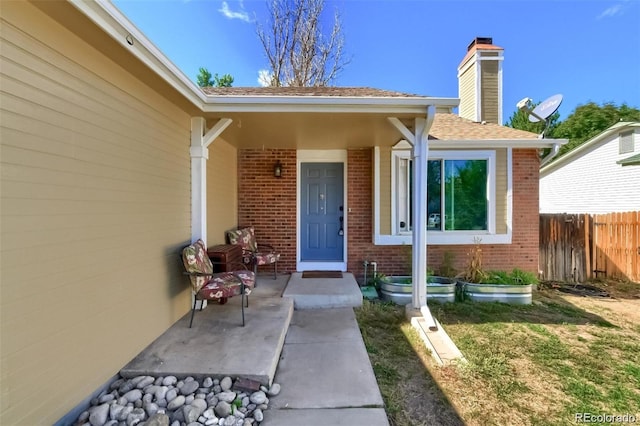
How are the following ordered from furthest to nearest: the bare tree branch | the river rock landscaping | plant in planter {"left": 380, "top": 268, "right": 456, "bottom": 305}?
the bare tree branch, plant in planter {"left": 380, "top": 268, "right": 456, "bottom": 305}, the river rock landscaping

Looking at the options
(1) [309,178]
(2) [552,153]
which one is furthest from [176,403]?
(2) [552,153]

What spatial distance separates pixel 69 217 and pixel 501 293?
5636 mm

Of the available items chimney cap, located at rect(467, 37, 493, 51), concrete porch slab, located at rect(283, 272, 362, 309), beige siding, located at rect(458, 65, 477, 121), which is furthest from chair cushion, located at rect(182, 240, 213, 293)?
chimney cap, located at rect(467, 37, 493, 51)

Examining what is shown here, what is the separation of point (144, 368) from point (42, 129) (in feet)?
6.30

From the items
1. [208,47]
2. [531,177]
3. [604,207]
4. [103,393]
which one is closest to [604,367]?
[531,177]

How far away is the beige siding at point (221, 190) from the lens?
15.1ft

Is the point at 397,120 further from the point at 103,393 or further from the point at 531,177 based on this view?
the point at 103,393

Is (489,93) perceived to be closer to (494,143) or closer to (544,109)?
(544,109)

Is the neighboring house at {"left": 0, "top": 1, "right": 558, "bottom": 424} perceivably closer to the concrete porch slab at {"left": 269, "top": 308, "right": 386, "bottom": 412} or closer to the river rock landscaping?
the river rock landscaping

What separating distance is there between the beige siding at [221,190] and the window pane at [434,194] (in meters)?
3.69

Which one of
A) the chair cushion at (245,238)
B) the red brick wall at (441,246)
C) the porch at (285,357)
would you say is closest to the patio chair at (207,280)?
the porch at (285,357)

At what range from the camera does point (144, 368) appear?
2.53m

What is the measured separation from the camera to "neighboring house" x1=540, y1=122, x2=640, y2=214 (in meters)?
9.42

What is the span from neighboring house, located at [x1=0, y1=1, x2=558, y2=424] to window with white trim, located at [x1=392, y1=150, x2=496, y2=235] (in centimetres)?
3
